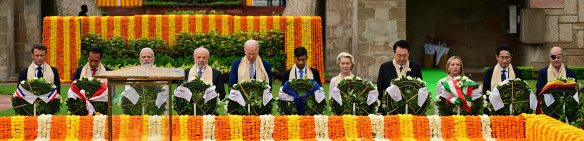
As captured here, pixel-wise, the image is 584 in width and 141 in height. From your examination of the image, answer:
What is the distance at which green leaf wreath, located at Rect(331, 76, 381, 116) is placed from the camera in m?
7.56

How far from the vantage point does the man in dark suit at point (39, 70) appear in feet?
27.5

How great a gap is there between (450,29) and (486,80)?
1499 cm

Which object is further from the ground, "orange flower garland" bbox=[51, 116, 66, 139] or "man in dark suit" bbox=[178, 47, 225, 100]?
"man in dark suit" bbox=[178, 47, 225, 100]

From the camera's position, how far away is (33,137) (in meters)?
7.34

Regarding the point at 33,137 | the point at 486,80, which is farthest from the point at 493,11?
the point at 33,137

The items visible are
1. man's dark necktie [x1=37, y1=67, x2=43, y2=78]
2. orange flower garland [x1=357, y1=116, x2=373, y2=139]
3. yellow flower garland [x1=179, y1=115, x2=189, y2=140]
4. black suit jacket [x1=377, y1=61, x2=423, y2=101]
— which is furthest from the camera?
man's dark necktie [x1=37, y1=67, x2=43, y2=78]

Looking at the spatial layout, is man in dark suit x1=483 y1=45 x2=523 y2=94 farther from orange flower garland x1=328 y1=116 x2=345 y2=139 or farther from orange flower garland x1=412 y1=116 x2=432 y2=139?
orange flower garland x1=328 y1=116 x2=345 y2=139

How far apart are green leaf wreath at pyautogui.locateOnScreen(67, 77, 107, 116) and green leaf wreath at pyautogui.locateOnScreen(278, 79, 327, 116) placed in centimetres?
200

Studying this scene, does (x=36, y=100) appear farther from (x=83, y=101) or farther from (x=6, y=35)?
(x=6, y=35)

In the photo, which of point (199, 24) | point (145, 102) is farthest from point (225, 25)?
point (145, 102)

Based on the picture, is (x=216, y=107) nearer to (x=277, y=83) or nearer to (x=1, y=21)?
(x=277, y=83)

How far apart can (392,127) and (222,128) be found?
179cm

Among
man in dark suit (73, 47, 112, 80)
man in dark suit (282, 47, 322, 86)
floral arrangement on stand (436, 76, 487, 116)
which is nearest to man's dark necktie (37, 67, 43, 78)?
man in dark suit (73, 47, 112, 80)

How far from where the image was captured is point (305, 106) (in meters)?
7.63
